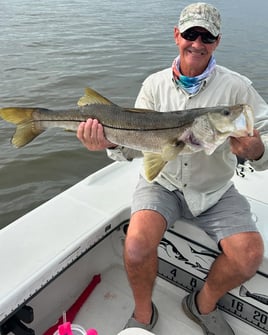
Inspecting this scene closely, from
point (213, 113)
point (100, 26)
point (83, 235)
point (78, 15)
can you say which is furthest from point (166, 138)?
point (78, 15)

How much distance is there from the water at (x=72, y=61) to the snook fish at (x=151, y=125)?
2812 mm

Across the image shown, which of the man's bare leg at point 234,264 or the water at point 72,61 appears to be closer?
the man's bare leg at point 234,264

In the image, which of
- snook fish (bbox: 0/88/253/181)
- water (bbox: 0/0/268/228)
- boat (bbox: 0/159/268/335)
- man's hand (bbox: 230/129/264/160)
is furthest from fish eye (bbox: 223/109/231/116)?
water (bbox: 0/0/268/228)

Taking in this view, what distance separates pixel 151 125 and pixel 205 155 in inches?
21.2

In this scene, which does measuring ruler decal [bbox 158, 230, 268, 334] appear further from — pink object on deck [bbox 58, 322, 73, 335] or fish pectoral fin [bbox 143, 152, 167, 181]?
pink object on deck [bbox 58, 322, 73, 335]

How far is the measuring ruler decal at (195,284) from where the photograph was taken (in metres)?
2.72

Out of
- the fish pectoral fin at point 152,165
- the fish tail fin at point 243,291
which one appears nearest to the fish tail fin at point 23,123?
the fish pectoral fin at point 152,165

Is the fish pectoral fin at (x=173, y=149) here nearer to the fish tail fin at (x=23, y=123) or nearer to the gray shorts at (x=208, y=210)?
the gray shorts at (x=208, y=210)

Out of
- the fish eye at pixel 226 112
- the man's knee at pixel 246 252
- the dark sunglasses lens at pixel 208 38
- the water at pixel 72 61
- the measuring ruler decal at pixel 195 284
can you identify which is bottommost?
the water at pixel 72 61

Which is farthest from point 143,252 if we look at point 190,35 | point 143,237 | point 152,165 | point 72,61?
point 72,61

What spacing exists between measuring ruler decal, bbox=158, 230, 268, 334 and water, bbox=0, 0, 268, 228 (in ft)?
8.55

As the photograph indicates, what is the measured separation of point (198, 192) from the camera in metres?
2.69

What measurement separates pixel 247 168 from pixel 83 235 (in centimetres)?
166

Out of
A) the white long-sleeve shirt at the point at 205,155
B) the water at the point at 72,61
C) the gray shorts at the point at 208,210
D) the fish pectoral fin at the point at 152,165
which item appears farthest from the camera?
the water at the point at 72,61
